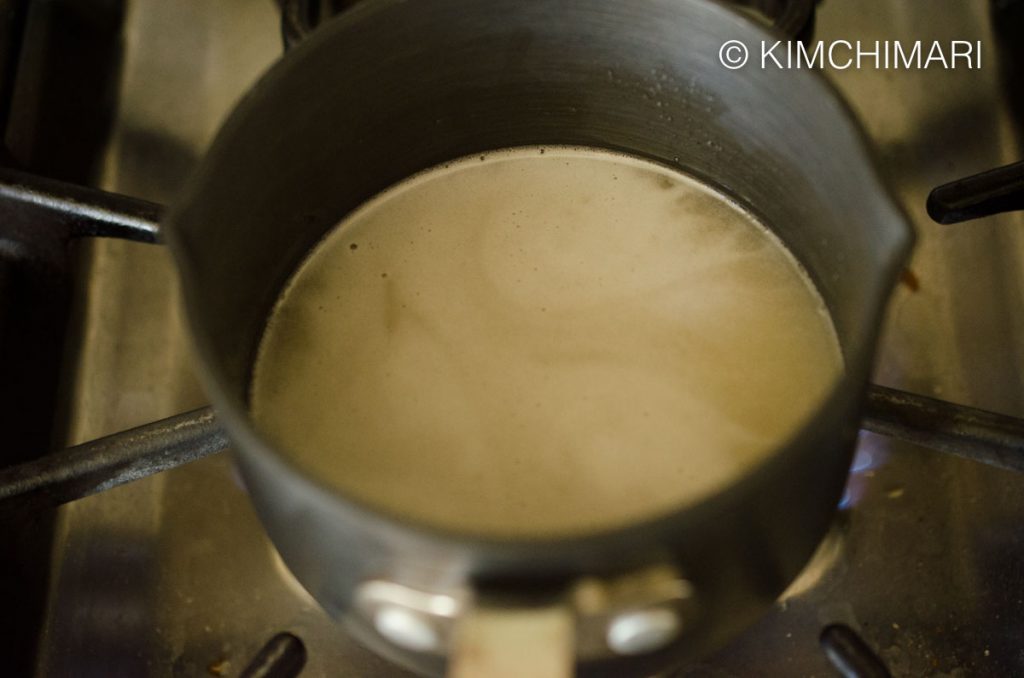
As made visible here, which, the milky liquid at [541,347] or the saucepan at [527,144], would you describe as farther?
the milky liquid at [541,347]

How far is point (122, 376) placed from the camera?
1.91 feet

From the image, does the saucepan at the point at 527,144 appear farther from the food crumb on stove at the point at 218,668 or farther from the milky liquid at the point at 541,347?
the food crumb on stove at the point at 218,668

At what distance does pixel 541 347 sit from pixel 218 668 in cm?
23

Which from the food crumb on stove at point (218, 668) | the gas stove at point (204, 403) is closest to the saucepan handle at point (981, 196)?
the gas stove at point (204, 403)

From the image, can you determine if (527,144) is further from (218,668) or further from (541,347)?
(218,668)

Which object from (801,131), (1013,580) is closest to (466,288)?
(801,131)

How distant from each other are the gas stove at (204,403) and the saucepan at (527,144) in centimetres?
9

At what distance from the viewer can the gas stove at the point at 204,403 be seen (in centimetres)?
51

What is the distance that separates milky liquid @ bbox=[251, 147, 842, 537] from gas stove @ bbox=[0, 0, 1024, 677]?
0.08 metres

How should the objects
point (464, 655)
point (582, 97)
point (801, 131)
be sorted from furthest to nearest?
point (582, 97), point (801, 131), point (464, 655)

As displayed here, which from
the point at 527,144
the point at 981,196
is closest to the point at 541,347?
the point at 527,144

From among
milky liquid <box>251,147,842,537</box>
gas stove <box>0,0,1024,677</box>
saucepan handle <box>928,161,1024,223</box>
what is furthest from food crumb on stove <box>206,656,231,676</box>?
saucepan handle <box>928,161,1024,223</box>

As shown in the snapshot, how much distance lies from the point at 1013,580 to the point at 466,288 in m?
0.31

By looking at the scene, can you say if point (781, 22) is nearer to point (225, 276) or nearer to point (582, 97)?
point (582, 97)
